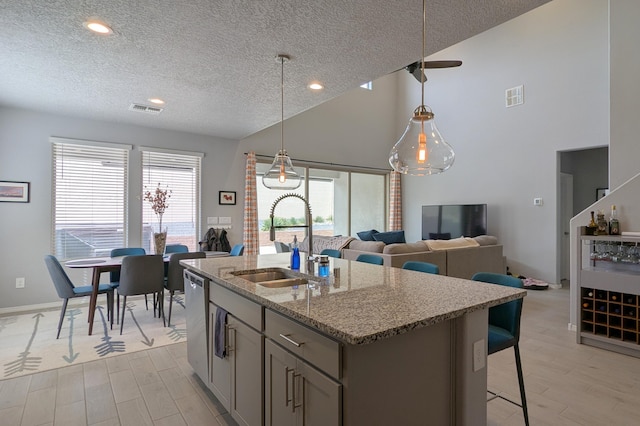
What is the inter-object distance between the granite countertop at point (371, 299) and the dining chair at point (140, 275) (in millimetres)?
1807

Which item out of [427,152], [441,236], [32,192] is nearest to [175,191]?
[32,192]

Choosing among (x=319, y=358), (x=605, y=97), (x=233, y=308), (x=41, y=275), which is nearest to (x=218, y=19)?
(x=233, y=308)

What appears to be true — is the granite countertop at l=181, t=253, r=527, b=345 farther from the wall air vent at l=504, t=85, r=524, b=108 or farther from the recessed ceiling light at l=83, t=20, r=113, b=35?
the wall air vent at l=504, t=85, r=524, b=108

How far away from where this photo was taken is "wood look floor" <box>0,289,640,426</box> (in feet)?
6.94

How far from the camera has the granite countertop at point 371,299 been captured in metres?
1.19

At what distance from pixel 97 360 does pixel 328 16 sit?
341 cm

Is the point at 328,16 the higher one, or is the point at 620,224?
the point at 328,16

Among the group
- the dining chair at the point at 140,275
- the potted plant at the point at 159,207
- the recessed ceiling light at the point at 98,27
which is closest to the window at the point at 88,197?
the potted plant at the point at 159,207

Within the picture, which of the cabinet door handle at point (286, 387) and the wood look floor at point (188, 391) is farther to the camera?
the wood look floor at point (188, 391)

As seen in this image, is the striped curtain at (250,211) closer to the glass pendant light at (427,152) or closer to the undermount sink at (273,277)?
Answer: the undermount sink at (273,277)

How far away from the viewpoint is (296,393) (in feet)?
4.56

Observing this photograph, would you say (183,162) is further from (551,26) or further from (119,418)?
(551,26)

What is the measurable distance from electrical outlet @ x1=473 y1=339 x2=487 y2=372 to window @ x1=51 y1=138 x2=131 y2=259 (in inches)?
206

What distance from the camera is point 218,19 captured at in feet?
7.64
